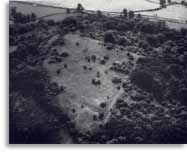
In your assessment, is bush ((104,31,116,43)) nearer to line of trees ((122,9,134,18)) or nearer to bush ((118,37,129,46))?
bush ((118,37,129,46))

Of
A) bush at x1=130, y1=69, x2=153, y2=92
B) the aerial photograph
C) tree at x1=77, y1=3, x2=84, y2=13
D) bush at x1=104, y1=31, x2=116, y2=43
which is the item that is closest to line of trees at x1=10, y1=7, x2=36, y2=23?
the aerial photograph

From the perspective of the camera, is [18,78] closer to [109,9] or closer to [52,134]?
[52,134]

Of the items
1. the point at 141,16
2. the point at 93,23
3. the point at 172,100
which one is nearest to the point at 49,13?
the point at 93,23

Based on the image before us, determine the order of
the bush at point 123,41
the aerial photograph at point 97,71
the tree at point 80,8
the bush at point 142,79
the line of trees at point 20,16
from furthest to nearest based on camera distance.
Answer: the bush at point 123,41 → the tree at point 80,8 → the bush at point 142,79 → the line of trees at point 20,16 → the aerial photograph at point 97,71

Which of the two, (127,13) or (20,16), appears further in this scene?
(127,13)

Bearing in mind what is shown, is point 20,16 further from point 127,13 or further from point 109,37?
point 127,13

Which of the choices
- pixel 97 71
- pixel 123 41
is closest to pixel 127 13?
pixel 123 41

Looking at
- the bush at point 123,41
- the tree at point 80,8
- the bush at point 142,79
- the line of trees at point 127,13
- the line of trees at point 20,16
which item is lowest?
the bush at point 142,79

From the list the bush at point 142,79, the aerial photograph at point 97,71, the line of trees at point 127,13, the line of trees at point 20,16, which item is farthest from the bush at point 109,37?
the line of trees at point 20,16

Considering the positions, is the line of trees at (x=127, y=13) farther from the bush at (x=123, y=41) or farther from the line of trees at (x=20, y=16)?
the line of trees at (x=20, y=16)
